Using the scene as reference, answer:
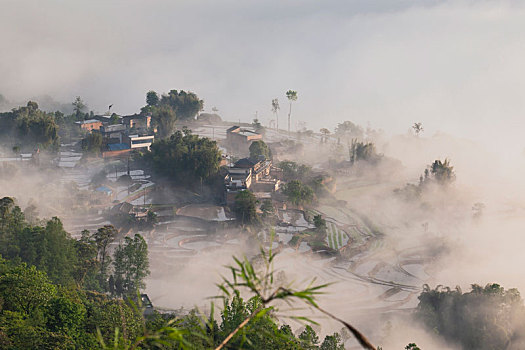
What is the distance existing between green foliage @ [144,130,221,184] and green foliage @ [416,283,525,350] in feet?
110

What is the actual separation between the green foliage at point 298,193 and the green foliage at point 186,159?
9.42 metres

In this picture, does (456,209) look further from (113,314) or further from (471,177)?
(113,314)

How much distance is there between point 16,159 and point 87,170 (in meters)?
9.90

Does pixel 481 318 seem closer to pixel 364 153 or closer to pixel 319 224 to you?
pixel 319 224

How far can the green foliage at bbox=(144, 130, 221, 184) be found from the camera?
62000 mm

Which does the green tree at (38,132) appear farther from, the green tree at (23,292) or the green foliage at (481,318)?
the green foliage at (481,318)

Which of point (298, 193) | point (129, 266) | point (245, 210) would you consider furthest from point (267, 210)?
point (129, 266)

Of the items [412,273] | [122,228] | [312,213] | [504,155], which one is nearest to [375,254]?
[412,273]

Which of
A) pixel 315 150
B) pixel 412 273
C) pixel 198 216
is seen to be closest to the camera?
pixel 412 273

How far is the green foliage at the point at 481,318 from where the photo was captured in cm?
3253

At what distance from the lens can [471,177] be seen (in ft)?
289

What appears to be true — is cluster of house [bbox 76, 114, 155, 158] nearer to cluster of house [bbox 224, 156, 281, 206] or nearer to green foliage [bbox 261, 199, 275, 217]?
cluster of house [bbox 224, 156, 281, 206]

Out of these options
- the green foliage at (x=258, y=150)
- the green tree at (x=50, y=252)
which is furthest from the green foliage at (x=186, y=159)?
the green tree at (x=50, y=252)

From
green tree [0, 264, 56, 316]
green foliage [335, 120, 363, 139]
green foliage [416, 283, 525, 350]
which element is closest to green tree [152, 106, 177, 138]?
green foliage [335, 120, 363, 139]
